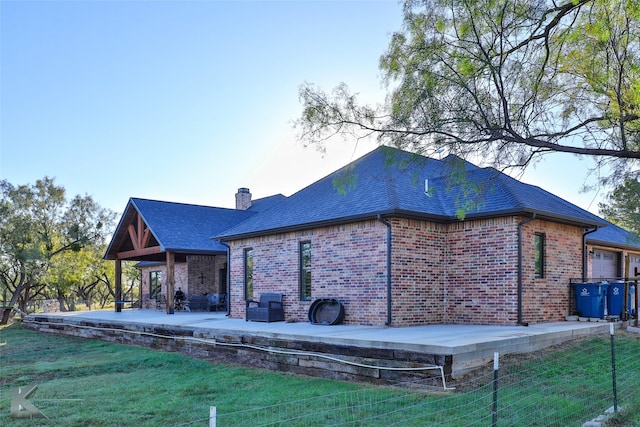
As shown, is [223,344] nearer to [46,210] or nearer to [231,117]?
[231,117]

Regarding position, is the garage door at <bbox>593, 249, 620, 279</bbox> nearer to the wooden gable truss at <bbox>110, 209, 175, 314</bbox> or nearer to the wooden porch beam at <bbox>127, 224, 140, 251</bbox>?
the wooden gable truss at <bbox>110, 209, 175, 314</bbox>

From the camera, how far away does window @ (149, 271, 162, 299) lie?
2502cm

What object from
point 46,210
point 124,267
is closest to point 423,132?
point 46,210

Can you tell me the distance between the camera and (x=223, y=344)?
1150 cm

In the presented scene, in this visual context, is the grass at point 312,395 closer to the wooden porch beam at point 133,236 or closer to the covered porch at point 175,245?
the covered porch at point 175,245

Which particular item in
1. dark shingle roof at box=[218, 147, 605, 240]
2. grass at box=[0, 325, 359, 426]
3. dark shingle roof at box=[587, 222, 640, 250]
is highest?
dark shingle roof at box=[218, 147, 605, 240]

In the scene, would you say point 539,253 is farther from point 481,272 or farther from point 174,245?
point 174,245

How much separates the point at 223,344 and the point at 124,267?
108 feet

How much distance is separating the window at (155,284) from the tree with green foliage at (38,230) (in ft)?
13.1

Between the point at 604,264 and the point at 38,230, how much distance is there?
24068 millimetres

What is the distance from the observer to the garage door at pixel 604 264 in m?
17.3

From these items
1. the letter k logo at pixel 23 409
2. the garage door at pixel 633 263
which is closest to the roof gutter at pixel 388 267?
the letter k logo at pixel 23 409

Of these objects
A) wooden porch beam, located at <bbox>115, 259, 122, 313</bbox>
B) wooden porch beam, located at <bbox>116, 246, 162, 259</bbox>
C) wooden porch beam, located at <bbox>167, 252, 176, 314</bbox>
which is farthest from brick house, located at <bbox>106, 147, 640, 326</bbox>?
wooden porch beam, located at <bbox>115, 259, 122, 313</bbox>

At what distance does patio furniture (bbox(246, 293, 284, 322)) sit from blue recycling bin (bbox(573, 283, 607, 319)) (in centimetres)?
773
